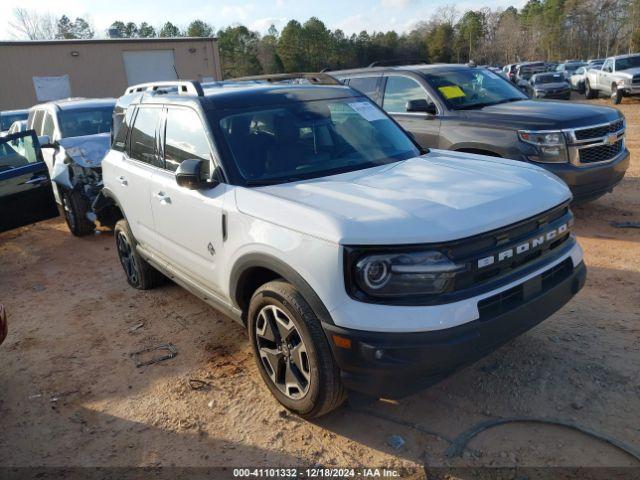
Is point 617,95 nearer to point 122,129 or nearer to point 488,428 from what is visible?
point 122,129

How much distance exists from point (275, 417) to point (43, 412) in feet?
5.17

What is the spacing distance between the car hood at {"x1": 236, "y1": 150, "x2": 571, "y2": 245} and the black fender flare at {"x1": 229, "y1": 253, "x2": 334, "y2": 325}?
8.8 inches

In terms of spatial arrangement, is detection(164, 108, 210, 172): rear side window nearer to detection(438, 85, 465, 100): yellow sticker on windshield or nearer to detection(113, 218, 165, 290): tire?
detection(113, 218, 165, 290): tire

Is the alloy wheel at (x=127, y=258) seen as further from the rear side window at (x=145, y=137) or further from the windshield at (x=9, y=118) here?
the windshield at (x=9, y=118)

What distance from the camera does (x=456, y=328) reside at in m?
2.48

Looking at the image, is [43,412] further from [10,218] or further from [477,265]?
[10,218]

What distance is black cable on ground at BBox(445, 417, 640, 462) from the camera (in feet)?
8.80

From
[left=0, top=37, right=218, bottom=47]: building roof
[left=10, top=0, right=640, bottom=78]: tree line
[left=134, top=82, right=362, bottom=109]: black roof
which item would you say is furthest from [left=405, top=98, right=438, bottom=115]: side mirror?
[left=10, top=0, right=640, bottom=78]: tree line

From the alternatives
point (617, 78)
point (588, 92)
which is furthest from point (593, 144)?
point (588, 92)

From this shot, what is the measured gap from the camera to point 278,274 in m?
3.00

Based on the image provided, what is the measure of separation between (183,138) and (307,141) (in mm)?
932

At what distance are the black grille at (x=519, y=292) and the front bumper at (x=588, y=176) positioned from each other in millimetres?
3127

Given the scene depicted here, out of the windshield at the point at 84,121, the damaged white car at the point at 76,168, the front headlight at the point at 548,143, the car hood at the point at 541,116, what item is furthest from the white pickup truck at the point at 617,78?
the damaged white car at the point at 76,168

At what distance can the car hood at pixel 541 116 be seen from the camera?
590 centimetres
